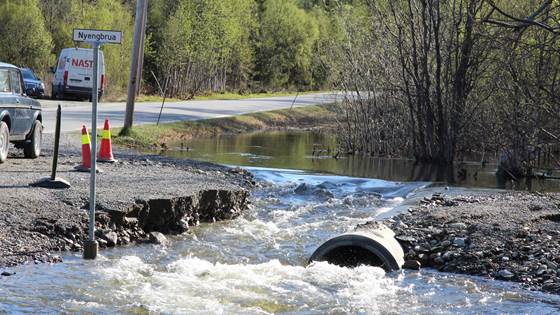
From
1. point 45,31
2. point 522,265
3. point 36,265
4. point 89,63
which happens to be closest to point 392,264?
point 522,265

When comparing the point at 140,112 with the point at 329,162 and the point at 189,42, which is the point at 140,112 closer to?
the point at 329,162

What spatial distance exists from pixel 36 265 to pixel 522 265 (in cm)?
615

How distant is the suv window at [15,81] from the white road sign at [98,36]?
20.9 ft

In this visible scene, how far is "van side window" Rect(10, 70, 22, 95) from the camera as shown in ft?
52.0

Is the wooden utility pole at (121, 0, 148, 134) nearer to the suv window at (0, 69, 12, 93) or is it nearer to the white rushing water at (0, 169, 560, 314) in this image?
the suv window at (0, 69, 12, 93)

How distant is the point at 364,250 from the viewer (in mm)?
11586

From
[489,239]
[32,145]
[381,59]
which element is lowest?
[489,239]

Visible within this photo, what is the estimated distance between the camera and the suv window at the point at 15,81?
52.0 ft

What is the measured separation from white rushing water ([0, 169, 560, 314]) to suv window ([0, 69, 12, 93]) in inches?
201

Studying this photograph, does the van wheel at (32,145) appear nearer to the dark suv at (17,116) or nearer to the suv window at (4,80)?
the dark suv at (17,116)

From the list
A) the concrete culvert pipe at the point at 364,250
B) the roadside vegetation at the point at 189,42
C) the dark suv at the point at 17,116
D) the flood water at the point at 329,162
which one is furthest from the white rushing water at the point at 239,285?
the roadside vegetation at the point at 189,42

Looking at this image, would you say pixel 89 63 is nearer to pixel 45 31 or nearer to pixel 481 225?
pixel 45 31

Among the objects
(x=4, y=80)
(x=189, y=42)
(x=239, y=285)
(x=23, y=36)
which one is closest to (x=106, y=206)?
(x=239, y=285)

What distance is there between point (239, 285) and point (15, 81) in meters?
Result: 8.30
